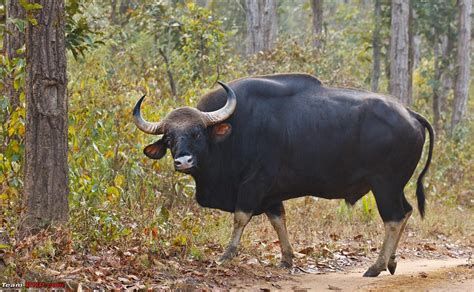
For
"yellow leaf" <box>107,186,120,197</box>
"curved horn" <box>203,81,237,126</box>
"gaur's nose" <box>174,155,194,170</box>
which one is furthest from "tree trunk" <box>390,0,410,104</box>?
"yellow leaf" <box>107,186,120,197</box>

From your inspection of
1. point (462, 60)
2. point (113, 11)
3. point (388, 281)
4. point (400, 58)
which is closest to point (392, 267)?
point (388, 281)

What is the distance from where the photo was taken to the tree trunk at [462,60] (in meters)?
25.0

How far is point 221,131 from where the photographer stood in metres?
8.53

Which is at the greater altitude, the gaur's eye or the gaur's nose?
the gaur's eye

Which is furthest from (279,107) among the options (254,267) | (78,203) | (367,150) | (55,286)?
(55,286)

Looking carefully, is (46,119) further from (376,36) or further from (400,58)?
(376,36)

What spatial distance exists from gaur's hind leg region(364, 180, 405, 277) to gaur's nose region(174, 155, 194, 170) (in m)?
2.04

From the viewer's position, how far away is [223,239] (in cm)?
964

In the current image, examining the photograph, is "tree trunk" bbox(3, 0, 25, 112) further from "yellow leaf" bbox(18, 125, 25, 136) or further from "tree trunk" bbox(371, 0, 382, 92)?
"tree trunk" bbox(371, 0, 382, 92)

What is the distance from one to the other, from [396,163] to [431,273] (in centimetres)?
127

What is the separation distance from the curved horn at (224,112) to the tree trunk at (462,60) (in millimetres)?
17482

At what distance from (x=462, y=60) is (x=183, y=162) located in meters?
19.4

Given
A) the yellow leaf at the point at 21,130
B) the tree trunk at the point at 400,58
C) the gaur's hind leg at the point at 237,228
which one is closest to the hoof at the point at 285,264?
Result: the gaur's hind leg at the point at 237,228

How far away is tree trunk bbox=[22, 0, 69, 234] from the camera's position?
702 cm
